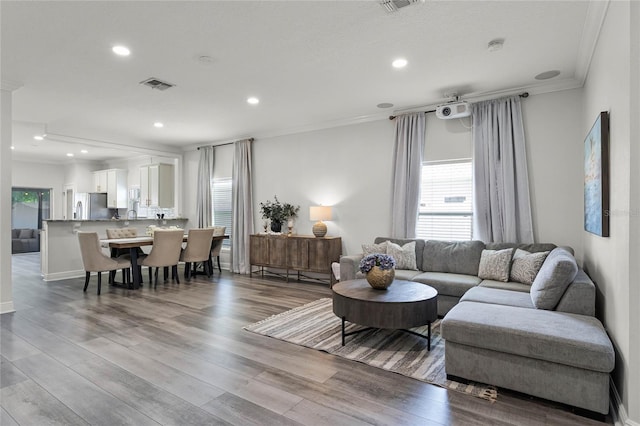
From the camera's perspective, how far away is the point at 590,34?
306cm

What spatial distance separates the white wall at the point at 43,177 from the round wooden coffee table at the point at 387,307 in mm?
11030

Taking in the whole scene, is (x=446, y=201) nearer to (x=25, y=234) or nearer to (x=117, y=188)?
(x=117, y=188)

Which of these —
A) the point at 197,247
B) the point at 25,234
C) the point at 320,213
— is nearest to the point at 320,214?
the point at 320,213

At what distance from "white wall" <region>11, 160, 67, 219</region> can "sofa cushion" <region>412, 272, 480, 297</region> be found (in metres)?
11.4

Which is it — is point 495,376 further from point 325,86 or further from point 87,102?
point 87,102

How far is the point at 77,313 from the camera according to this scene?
4383 millimetres

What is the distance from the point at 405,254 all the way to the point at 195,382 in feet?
10.4

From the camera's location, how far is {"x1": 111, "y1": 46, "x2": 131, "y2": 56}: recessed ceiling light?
3355mm

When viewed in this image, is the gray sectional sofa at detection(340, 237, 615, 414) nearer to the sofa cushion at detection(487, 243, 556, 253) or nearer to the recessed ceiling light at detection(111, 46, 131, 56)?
the sofa cushion at detection(487, 243, 556, 253)

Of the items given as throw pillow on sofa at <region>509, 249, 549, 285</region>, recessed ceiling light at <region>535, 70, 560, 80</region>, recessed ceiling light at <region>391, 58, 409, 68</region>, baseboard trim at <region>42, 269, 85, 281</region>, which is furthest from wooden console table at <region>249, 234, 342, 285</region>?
recessed ceiling light at <region>535, 70, 560, 80</region>

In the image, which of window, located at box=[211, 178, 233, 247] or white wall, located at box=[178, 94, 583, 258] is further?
window, located at box=[211, 178, 233, 247]

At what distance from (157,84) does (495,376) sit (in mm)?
4599

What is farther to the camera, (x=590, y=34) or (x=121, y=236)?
(x=121, y=236)

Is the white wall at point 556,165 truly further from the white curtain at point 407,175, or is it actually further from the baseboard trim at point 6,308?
the baseboard trim at point 6,308
